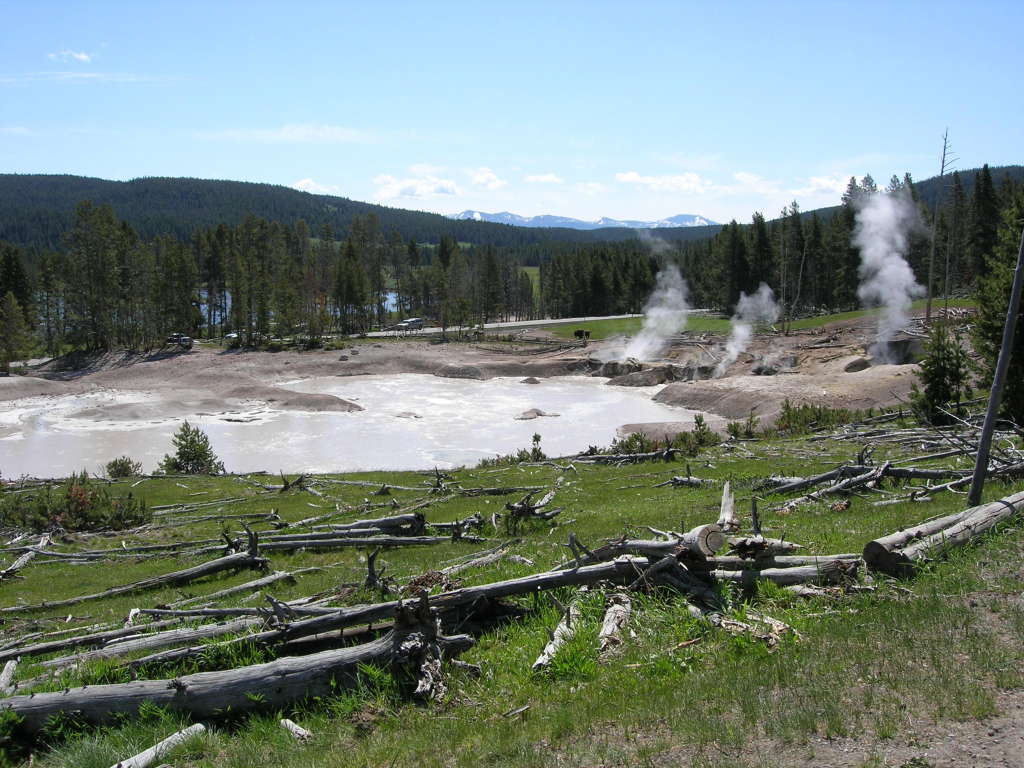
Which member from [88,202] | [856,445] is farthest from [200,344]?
[856,445]

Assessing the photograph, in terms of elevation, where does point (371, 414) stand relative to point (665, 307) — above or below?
below

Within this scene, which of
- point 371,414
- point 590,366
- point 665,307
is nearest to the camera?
point 371,414

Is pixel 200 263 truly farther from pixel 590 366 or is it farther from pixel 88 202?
pixel 590 366

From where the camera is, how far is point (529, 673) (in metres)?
7.76

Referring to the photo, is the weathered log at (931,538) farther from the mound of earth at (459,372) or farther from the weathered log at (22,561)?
the mound of earth at (459,372)

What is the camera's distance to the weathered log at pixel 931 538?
8875mm

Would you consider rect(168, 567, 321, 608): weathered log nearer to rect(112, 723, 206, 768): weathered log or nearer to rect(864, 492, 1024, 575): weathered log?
rect(112, 723, 206, 768): weathered log

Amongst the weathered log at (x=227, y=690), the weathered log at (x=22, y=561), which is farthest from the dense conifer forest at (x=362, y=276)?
the weathered log at (x=227, y=690)

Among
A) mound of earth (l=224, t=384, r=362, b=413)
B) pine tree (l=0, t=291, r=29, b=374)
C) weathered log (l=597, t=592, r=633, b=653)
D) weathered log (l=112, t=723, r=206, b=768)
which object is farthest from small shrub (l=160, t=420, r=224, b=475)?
pine tree (l=0, t=291, r=29, b=374)

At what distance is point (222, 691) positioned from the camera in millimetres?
7562

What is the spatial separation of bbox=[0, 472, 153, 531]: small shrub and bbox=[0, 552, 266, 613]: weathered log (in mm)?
8135

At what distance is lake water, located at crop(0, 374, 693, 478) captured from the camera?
4019cm

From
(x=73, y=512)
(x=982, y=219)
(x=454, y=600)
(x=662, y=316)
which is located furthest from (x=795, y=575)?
(x=982, y=219)

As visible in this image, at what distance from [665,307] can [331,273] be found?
59036 millimetres
